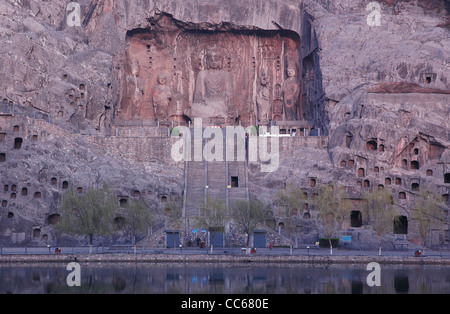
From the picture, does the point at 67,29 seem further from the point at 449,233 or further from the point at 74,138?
the point at 449,233

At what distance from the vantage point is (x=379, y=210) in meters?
55.6

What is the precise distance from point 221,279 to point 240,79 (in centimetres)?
4204

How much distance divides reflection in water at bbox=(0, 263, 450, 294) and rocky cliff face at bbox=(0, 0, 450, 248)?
44.9ft

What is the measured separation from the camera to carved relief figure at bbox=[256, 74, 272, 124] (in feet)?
262

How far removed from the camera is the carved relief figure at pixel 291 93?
78.4 m

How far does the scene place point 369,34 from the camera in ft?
228

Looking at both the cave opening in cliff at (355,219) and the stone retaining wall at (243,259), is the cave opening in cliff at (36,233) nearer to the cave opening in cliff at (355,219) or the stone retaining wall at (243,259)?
the stone retaining wall at (243,259)

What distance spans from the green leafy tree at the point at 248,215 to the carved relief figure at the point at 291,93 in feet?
81.7

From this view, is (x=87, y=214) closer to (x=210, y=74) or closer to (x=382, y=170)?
(x=382, y=170)

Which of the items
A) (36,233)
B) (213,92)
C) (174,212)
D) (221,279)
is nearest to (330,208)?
(174,212)
